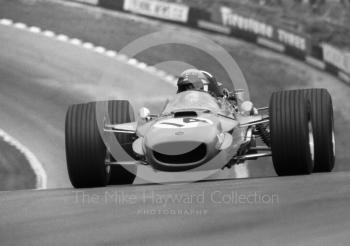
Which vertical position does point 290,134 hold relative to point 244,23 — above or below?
below

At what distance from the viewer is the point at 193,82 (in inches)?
472

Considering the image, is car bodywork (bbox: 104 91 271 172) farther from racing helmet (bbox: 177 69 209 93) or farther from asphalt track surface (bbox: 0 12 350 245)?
asphalt track surface (bbox: 0 12 350 245)

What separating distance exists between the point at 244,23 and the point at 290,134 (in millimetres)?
13672

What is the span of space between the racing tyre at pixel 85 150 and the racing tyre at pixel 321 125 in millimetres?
2744

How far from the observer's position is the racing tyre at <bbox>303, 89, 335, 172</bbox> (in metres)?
11.5

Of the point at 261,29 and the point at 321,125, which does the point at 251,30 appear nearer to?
the point at 261,29

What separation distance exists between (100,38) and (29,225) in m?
17.2

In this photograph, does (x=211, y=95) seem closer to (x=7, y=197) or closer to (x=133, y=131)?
(x=133, y=131)

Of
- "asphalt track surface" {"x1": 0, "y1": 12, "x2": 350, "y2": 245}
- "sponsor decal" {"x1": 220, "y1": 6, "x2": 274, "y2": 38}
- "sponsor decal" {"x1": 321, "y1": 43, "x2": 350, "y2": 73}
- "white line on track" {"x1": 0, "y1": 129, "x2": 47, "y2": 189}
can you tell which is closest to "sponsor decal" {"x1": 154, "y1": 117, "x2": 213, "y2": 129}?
"asphalt track surface" {"x1": 0, "y1": 12, "x2": 350, "y2": 245}

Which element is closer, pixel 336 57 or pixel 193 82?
pixel 193 82

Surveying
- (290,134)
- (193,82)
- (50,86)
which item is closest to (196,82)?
(193,82)

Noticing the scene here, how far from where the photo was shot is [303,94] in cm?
1114

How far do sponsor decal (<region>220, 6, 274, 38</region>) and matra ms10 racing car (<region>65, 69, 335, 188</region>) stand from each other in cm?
1159

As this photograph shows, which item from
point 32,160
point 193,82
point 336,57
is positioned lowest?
point 32,160
